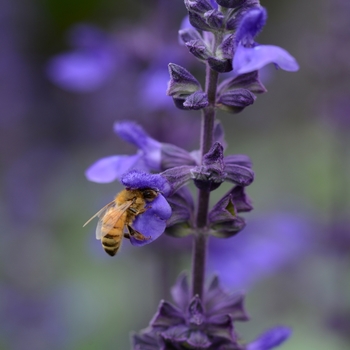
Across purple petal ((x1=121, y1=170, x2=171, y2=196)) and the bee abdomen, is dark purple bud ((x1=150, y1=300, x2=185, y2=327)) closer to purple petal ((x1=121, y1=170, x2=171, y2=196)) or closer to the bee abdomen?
the bee abdomen

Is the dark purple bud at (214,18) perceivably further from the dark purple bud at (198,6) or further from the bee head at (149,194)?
the bee head at (149,194)

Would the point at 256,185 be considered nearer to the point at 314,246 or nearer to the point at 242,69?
the point at 314,246

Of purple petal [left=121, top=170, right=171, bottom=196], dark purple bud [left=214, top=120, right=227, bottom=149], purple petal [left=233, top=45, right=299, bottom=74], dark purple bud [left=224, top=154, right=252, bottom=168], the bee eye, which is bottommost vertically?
the bee eye

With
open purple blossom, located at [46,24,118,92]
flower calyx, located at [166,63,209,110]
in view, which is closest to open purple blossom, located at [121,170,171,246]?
flower calyx, located at [166,63,209,110]

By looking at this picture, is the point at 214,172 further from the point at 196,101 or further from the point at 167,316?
the point at 167,316

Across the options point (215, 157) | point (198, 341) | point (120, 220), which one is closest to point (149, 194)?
point (120, 220)

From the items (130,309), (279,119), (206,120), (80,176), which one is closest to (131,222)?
(206,120)
